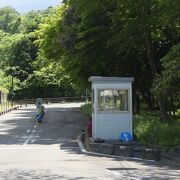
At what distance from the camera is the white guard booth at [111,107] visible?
73.4 feet

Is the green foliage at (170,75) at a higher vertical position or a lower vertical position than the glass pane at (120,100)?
higher

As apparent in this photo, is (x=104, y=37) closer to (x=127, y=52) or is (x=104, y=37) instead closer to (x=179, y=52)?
(x=127, y=52)

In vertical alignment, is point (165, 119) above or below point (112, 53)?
below

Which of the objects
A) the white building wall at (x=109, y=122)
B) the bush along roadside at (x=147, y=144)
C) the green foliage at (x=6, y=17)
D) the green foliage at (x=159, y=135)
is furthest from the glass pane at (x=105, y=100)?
the green foliage at (x=6, y=17)

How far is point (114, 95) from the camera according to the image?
2281 cm

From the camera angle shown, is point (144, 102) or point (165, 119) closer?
point (165, 119)

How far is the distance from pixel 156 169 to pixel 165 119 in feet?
42.3

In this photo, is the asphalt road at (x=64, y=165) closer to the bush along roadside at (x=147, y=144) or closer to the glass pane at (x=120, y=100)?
the bush along roadside at (x=147, y=144)

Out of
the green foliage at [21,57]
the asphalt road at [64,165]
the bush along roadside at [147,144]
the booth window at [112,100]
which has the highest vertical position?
the green foliage at [21,57]

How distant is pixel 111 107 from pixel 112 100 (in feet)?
1.00

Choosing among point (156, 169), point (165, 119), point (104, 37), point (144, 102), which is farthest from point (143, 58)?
point (156, 169)

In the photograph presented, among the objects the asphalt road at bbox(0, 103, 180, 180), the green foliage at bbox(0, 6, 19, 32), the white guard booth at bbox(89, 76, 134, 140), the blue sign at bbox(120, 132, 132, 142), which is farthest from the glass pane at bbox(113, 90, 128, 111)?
the green foliage at bbox(0, 6, 19, 32)

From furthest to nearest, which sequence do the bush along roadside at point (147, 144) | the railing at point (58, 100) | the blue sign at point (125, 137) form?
1. the railing at point (58, 100)
2. the blue sign at point (125, 137)
3. the bush along roadside at point (147, 144)

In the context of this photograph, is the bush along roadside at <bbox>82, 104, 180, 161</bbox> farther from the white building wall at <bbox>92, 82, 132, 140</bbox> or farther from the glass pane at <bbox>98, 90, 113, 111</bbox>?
the glass pane at <bbox>98, 90, 113, 111</bbox>
